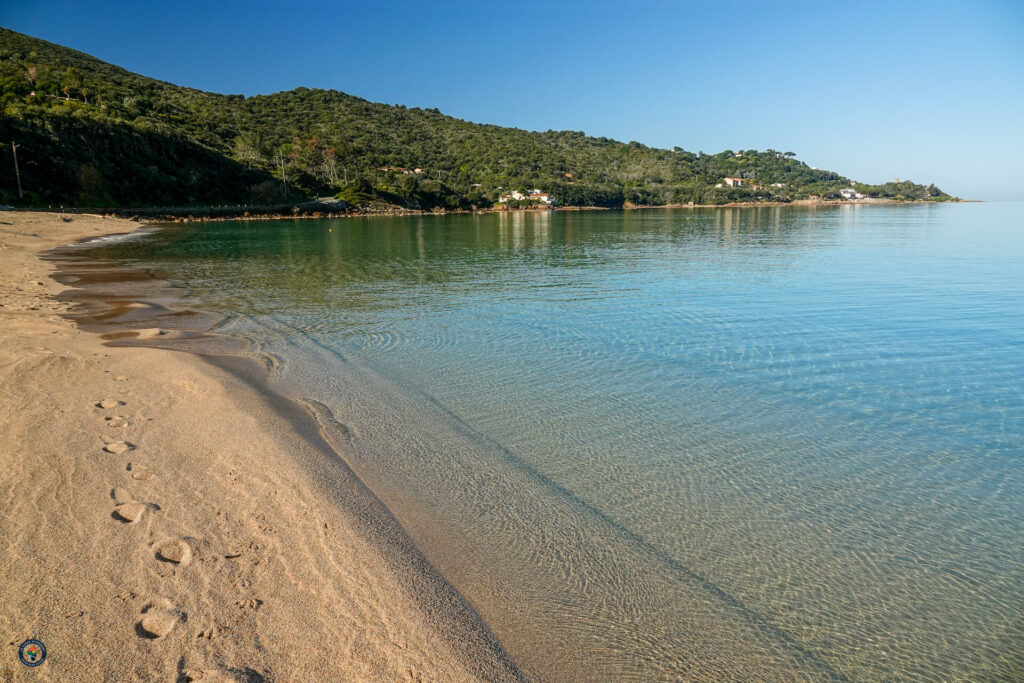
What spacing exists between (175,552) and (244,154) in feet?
383

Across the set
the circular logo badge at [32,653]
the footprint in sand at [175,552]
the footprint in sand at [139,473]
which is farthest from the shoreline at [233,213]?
the circular logo badge at [32,653]

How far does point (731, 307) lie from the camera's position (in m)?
15.0

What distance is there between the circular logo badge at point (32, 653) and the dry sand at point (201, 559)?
4 centimetres

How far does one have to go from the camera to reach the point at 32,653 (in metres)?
2.75

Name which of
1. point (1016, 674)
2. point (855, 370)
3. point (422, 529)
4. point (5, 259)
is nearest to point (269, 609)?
point (422, 529)

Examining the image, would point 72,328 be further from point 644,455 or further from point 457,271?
point 457,271

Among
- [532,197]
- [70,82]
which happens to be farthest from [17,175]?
[532,197]

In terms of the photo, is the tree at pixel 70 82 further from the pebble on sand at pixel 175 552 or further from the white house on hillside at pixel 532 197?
the pebble on sand at pixel 175 552

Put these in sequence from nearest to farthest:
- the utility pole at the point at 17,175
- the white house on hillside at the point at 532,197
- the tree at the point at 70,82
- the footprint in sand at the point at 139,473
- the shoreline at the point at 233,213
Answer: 1. the footprint in sand at the point at 139,473
2. the utility pole at the point at 17,175
3. the shoreline at the point at 233,213
4. the tree at the point at 70,82
5. the white house on hillside at the point at 532,197

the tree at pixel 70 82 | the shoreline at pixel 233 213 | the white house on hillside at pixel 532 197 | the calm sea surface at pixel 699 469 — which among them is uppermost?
the tree at pixel 70 82

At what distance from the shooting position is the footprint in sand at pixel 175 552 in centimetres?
365

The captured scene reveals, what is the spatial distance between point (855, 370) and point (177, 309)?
51.9 feet

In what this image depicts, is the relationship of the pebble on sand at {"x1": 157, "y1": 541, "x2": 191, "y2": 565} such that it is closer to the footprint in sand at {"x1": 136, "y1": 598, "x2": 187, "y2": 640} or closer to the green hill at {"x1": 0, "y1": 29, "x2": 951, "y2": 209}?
the footprint in sand at {"x1": 136, "y1": 598, "x2": 187, "y2": 640}

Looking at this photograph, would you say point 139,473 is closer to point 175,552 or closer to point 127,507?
point 127,507
